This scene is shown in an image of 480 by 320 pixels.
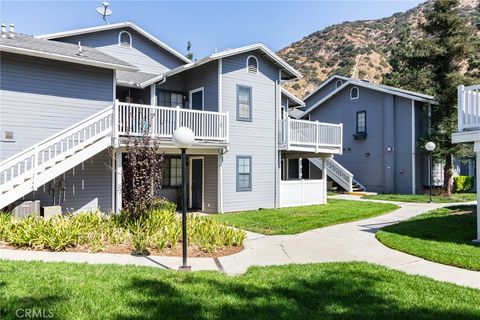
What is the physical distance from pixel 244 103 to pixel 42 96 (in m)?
7.24

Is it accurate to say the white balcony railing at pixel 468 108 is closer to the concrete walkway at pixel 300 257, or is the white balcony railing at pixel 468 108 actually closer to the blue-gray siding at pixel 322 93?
the concrete walkway at pixel 300 257

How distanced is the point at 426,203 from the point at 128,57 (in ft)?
49.8

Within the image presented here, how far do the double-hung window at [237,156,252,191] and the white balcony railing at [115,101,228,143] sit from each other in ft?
4.65

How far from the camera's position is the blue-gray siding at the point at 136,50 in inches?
633

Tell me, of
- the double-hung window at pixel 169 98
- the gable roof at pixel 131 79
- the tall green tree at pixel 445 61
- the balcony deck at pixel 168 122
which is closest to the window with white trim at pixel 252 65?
the balcony deck at pixel 168 122

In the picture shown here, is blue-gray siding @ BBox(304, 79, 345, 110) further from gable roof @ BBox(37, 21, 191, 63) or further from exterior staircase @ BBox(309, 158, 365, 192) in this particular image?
gable roof @ BBox(37, 21, 191, 63)

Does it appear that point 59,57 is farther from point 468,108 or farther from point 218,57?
point 468,108

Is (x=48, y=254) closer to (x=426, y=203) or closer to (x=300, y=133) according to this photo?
(x=300, y=133)

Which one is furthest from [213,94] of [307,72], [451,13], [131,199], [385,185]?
[307,72]

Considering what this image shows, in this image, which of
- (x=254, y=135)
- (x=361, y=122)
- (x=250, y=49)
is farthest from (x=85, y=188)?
(x=361, y=122)

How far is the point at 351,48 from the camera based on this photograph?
72.2m

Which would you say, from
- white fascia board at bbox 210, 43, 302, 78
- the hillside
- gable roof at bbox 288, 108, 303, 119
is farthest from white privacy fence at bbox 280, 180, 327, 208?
the hillside

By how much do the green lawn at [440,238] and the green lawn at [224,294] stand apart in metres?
1.69

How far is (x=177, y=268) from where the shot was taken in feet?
21.1
